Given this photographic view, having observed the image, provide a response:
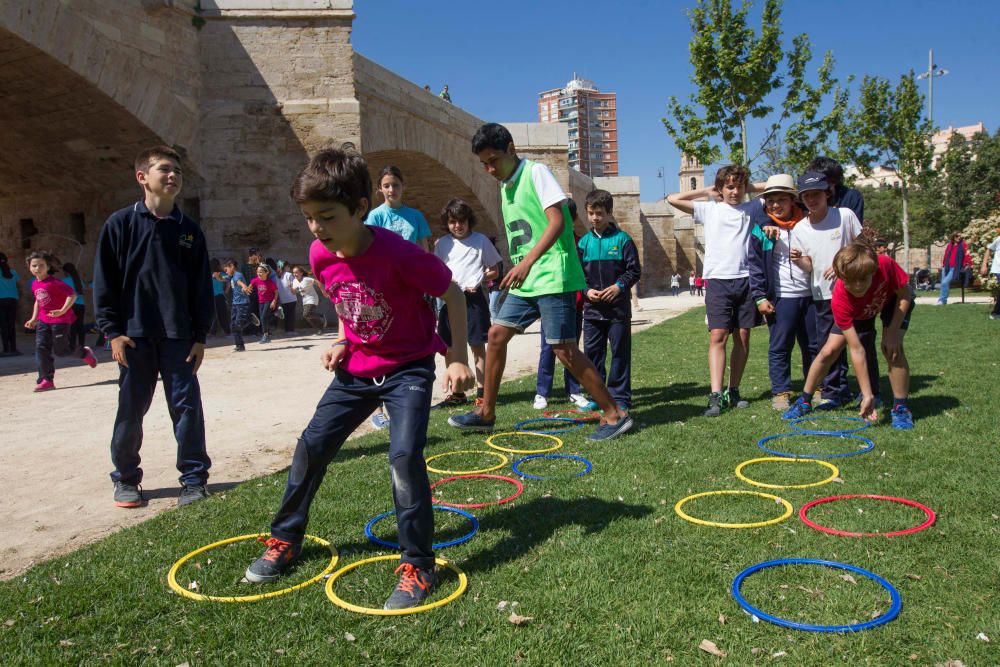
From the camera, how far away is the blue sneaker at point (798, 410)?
5.89 meters

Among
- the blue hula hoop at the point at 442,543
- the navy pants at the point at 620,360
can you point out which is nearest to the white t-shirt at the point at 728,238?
the navy pants at the point at 620,360

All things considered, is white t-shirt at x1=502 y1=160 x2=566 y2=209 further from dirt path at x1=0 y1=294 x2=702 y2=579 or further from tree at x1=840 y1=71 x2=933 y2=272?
tree at x1=840 y1=71 x2=933 y2=272

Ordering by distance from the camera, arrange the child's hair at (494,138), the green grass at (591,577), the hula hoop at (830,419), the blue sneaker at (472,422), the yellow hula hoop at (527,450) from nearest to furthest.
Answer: the green grass at (591,577) → the child's hair at (494,138) → the yellow hula hoop at (527,450) → the hula hoop at (830,419) → the blue sneaker at (472,422)

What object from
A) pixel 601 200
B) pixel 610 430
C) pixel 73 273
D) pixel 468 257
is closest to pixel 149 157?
pixel 468 257

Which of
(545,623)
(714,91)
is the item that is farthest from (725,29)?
(545,623)

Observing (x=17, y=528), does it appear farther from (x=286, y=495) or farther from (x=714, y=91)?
(x=714, y=91)

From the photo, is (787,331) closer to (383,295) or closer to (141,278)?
(383,295)

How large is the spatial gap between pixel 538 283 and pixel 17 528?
3386 mm

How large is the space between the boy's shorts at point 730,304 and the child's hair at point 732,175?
31.5 inches

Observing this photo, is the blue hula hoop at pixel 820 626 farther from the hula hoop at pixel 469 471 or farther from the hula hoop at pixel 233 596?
the hula hoop at pixel 469 471

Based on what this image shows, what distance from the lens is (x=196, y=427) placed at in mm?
4531

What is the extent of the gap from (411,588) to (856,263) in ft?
13.1

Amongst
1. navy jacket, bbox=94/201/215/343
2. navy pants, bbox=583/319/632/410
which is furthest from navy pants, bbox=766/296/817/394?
navy jacket, bbox=94/201/215/343

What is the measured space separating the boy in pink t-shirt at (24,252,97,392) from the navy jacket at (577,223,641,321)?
21.7 ft
